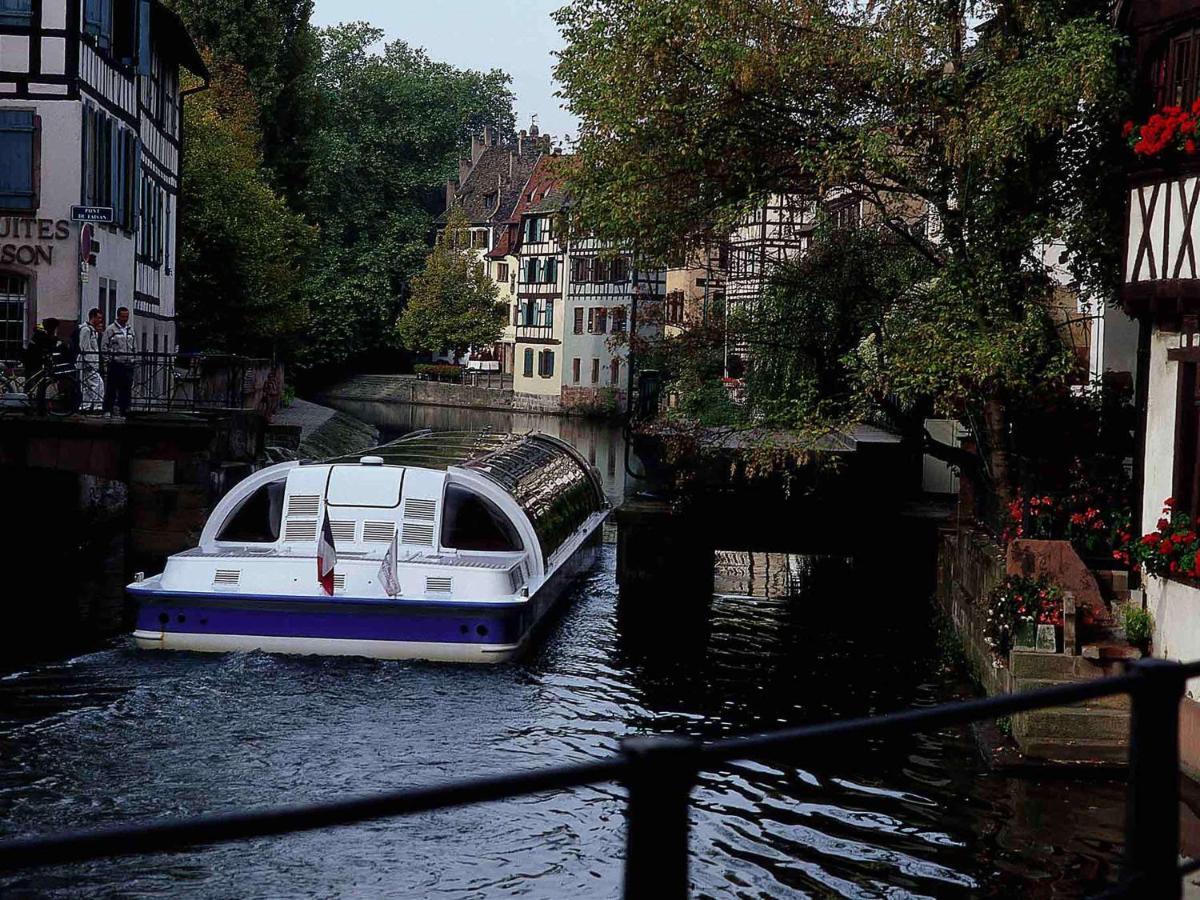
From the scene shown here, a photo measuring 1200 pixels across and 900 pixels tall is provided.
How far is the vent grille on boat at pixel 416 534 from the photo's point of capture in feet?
57.5

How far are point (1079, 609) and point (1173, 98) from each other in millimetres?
4192

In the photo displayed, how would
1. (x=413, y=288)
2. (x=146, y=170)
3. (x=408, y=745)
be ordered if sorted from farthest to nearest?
(x=413, y=288)
(x=146, y=170)
(x=408, y=745)

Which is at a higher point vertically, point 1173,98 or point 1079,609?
point 1173,98

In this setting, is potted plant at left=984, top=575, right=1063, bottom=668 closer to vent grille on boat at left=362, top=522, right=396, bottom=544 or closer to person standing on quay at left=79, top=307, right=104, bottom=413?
vent grille on boat at left=362, top=522, right=396, bottom=544

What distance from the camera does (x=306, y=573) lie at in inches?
647

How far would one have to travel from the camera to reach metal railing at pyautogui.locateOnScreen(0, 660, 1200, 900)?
1893mm

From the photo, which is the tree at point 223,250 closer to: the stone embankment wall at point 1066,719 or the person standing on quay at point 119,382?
the person standing on quay at point 119,382

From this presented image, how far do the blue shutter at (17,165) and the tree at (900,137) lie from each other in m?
12.0

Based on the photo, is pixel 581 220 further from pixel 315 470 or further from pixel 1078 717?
pixel 1078 717

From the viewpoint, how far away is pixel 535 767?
12.2m

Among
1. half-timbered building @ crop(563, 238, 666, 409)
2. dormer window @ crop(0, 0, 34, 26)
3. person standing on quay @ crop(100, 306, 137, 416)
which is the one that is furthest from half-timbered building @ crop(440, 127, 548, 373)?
person standing on quay @ crop(100, 306, 137, 416)

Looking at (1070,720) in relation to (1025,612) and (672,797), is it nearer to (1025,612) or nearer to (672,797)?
(1025,612)

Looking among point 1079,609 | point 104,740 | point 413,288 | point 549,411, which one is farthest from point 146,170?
point 413,288

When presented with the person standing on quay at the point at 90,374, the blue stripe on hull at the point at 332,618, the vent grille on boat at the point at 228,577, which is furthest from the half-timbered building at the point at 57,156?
the blue stripe on hull at the point at 332,618
